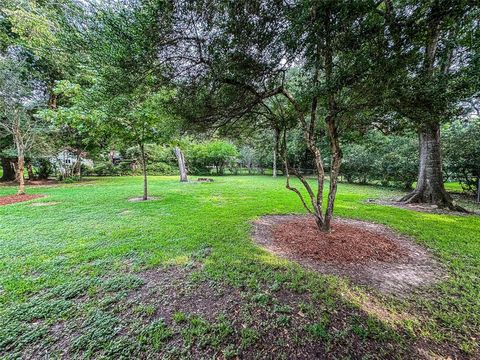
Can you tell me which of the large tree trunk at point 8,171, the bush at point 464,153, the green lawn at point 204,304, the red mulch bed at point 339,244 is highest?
the bush at point 464,153

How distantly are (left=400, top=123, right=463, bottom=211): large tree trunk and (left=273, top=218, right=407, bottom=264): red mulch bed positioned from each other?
4559mm

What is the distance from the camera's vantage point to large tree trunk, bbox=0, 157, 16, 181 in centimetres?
1411

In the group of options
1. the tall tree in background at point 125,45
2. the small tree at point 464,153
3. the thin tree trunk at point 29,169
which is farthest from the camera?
the thin tree trunk at point 29,169

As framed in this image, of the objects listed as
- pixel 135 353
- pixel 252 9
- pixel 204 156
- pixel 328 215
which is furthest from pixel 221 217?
pixel 204 156

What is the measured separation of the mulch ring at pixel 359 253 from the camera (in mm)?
2613

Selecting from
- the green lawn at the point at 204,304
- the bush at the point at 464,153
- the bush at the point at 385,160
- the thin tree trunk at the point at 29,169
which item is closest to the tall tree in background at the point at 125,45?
the green lawn at the point at 204,304

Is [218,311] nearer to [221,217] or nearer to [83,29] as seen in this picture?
[221,217]

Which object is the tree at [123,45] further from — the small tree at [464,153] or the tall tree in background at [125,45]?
the small tree at [464,153]

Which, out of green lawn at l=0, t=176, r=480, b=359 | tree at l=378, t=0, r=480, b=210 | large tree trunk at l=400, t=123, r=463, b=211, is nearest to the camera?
green lawn at l=0, t=176, r=480, b=359

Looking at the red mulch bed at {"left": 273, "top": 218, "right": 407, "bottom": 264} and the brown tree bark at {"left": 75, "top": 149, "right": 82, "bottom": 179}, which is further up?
the brown tree bark at {"left": 75, "top": 149, "right": 82, "bottom": 179}

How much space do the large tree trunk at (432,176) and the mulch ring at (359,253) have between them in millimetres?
3938

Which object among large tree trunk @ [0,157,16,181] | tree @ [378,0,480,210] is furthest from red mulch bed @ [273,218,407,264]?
large tree trunk @ [0,157,16,181]

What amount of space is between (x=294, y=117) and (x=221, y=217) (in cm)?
319

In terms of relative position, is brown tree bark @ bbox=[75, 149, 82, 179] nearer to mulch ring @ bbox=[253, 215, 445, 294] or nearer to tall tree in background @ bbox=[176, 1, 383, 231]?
tall tree in background @ bbox=[176, 1, 383, 231]
